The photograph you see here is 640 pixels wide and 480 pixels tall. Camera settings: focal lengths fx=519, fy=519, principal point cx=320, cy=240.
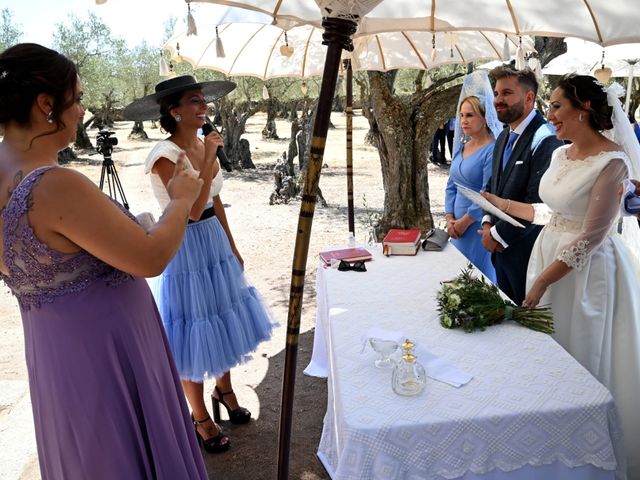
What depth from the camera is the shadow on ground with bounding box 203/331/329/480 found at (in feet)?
9.46

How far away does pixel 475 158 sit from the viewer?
12.7 ft

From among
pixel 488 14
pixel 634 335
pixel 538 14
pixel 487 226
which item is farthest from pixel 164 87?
pixel 634 335

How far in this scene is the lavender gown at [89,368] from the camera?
1572 millimetres

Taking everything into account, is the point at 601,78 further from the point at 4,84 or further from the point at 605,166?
the point at 4,84

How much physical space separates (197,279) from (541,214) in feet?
6.71

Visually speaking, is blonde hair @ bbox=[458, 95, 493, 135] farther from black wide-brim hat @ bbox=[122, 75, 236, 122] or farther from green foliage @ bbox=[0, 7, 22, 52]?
green foliage @ bbox=[0, 7, 22, 52]

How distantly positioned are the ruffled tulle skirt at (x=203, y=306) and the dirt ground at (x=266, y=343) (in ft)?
1.81

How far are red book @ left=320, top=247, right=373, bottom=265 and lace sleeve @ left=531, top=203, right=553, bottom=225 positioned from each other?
1.04 meters

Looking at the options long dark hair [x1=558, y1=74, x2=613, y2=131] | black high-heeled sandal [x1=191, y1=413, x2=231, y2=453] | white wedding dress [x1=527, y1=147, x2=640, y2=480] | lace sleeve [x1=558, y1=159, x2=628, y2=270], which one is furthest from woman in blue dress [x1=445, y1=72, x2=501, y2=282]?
black high-heeled sandal [x1=191, y1=413, x2=231, y2=453]

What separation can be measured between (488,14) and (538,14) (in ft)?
1.00

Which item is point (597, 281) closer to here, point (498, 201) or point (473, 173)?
point (498, 201)

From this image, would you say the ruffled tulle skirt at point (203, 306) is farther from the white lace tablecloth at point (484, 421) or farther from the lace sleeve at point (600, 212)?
the lace sleeve at point (600, 212)

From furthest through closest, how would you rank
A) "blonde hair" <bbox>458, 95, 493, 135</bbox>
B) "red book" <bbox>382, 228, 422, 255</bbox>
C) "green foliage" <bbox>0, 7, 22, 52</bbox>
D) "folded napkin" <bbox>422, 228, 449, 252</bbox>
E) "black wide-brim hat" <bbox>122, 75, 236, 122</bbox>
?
1. "green foliage" <bbox>0, 7, 22, 52</bbox>
2. "blonde hair" <bbox>458, 95, 493, 135</bbox>
3. "folded napkin" <bbox>422, 228, 449, 252</bbox>
4. "red book" <bbox>382, 228, 422, 255</bbox>
5. "black wide-brim hat" <bbox>122, 75, 236, 122</bbox>

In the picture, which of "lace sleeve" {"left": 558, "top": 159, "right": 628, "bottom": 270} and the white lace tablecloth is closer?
the white lace tablecloth
